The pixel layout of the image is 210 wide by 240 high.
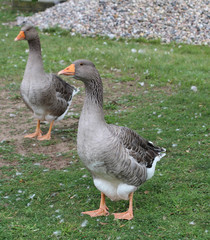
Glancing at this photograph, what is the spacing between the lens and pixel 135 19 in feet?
44.0

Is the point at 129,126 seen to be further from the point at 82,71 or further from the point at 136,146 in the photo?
the point at 82,71

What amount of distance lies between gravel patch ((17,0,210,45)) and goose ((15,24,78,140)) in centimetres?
654

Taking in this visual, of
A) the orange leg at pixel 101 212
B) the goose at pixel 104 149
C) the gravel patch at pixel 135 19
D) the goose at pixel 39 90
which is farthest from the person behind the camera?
the gravel patch at pixel 135 19

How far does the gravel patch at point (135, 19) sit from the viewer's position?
12.9 m

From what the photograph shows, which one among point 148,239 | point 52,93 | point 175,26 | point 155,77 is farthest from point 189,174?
point 175,26

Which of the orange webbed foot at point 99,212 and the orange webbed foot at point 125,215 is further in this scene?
the orange webbed foot at point 99,212

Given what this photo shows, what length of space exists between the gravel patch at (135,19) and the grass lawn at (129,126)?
1348 mm

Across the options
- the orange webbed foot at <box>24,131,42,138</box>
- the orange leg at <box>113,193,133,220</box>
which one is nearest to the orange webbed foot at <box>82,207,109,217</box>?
the orange leg at <box>113,193,133,220</box>

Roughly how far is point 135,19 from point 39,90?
8203mm

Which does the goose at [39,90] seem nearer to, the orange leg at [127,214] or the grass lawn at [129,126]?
the grass lawn at [129,126]

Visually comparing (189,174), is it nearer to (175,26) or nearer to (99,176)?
(99,176)

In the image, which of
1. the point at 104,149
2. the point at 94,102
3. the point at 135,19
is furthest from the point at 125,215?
the point at 135,19

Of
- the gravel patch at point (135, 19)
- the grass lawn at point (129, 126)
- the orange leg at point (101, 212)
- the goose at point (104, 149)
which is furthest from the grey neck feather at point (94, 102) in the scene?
the gravel patch at point (135, 19)

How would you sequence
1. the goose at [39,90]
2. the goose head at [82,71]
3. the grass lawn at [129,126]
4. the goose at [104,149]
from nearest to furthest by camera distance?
the goose at [104,149], the goose head at [82,71], the grass lawn at [129,126], the goose at [39,90]
